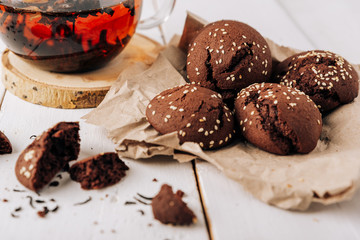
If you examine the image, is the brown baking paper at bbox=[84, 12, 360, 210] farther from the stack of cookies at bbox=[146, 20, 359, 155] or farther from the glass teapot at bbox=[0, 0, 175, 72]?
the glass teapot at bbox=[0, 0, 175, 72]

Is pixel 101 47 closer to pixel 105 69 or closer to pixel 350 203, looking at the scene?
pixel 105 69

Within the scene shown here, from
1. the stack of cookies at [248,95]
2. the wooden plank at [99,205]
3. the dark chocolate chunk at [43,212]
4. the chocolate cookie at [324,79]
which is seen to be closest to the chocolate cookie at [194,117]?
the stack of cookies at [248,95]

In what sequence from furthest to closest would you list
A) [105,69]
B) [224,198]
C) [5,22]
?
[105,69], [5,22], [224,198]

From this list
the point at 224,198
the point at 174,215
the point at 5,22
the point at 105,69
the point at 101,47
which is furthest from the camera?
the point at 105,69

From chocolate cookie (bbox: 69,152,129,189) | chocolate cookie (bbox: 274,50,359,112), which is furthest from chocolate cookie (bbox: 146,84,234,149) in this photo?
chocolate cookie (bbox: 274,50,359,112)

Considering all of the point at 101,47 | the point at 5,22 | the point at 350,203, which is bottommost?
the point at 350,203

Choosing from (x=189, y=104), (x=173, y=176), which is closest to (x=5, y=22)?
(x=189, y=104)
